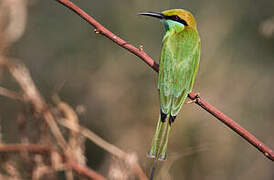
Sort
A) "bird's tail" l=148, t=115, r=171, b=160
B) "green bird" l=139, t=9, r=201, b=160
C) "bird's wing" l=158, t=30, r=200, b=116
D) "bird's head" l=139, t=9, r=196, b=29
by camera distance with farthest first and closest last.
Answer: "bird's head" l=139, t=9, r=196, b=29
"bird's wing" l=158, t=30, r=200, b=116
"green bird" l=139, t=9, r=201, b=160
"bird's tail" l=148, t=115, r=171, b=160

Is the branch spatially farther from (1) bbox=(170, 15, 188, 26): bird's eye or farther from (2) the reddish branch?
(1) bbox=(170, 15, 188, 26): bird's eye

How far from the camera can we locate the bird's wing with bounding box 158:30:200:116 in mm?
2814

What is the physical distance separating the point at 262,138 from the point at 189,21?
7.35 ft

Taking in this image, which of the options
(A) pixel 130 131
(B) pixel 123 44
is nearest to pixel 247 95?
(A) pixel 130 131

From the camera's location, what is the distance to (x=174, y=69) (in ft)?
9.61

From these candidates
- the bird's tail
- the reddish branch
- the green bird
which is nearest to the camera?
the reddish branch

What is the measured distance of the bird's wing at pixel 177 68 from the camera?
9.23 ft

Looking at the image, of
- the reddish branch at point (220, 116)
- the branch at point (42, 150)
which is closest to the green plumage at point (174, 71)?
the reddish branch at point (220, 116)

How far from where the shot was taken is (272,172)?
4.81 meters

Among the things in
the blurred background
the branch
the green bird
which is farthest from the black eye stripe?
the blurred background

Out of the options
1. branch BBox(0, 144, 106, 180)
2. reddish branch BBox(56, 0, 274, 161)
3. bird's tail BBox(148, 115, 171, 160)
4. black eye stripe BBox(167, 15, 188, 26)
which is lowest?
branch BBox(0, 144, 106, 180)

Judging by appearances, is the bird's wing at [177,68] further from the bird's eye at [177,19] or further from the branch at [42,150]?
the branch at [42,150]

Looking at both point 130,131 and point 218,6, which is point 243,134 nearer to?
point 130,131

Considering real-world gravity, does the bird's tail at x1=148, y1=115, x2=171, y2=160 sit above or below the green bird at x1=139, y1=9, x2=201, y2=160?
below
